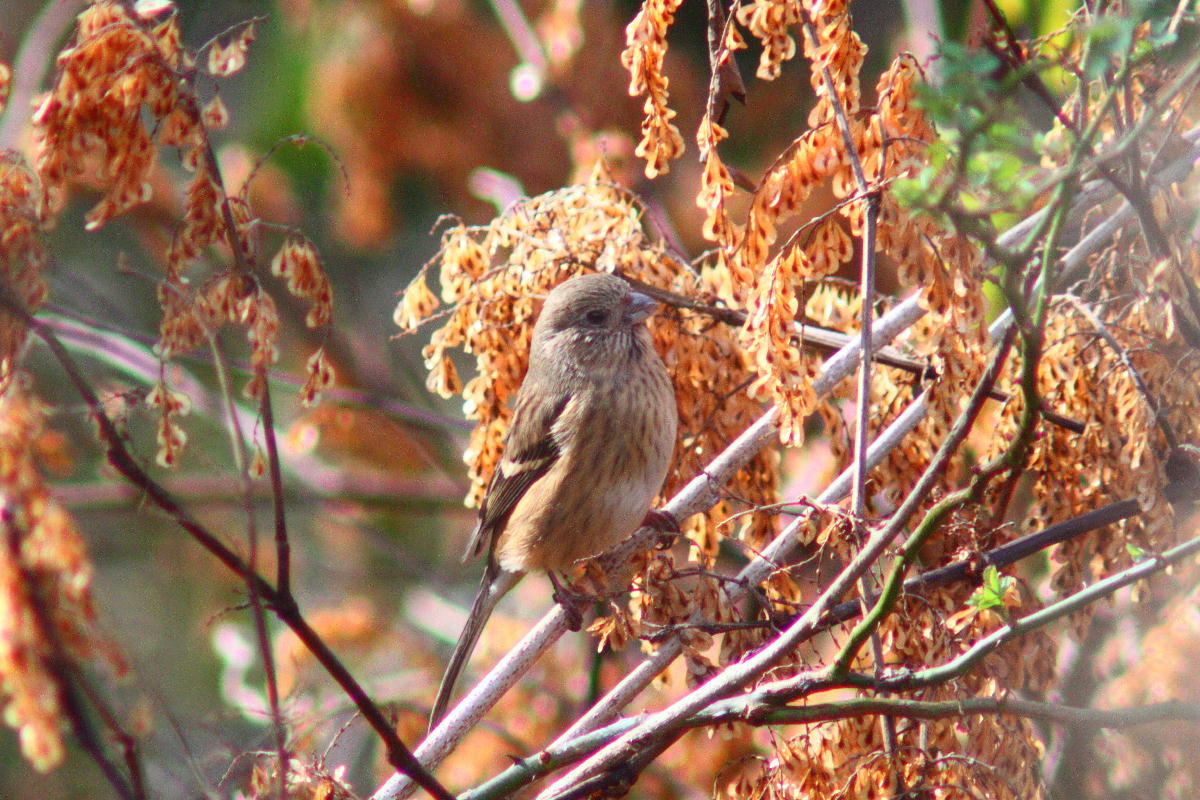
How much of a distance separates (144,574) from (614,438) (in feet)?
20.3

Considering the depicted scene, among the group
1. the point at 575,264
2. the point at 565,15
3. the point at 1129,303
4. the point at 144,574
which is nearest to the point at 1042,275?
the point at 1129,303

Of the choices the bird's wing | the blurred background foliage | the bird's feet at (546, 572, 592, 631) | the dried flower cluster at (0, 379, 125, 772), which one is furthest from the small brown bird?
the dried flower cluster at (0, 379, 125, 772)

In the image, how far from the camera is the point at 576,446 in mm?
4055

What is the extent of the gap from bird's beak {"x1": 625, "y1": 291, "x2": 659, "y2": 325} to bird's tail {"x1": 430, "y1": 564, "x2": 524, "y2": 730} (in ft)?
3.57

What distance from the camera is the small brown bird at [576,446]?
372 cm

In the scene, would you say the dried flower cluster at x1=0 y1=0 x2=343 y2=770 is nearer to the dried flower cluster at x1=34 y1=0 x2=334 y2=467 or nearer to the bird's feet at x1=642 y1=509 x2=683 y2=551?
the dried flower cluster at x1=34 y1=0 x2=334 y2=467

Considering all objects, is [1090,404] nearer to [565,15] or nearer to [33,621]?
[33,621]

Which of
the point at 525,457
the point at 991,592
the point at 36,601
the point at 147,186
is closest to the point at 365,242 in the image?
the point at 525,457

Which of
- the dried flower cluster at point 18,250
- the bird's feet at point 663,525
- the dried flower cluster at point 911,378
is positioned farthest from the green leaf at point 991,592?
the dried flower cluster at point 18,250

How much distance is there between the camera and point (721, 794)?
2711 mm

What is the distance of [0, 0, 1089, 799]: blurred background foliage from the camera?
19.3ft

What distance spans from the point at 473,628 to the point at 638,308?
48.0 inches

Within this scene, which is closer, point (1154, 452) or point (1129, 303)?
point (1154, 452)

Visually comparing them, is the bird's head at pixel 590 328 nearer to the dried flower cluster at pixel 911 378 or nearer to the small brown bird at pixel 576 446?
the small brown bird at pixel 576 446
